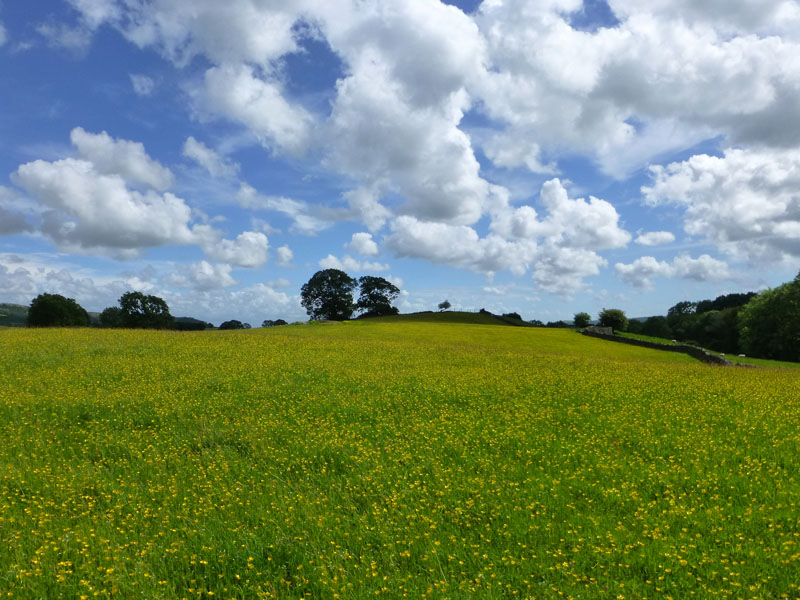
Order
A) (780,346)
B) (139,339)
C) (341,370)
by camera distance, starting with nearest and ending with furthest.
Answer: (341,370) < (139,339) < (780,346)

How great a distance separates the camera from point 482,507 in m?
7.75

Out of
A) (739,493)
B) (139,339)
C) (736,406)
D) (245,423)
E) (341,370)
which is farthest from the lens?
(139,339)

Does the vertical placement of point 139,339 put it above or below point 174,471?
above

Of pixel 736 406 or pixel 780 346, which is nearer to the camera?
pixel 736 406

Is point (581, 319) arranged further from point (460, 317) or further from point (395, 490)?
point (395, 490)

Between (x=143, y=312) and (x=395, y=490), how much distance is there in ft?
251

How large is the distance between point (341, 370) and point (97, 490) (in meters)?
12.3

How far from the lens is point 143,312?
7350cm

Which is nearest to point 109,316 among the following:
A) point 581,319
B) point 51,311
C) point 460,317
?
point 51,311

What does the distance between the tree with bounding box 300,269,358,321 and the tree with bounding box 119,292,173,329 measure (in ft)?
93.4

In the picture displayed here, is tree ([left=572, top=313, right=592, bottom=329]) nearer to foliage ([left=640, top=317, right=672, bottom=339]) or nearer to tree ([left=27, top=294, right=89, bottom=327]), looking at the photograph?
foliage ([left=640, top=317, right=672, bottom=339])


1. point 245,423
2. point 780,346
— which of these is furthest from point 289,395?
point 780,346

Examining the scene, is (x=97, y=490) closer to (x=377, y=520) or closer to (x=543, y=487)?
(x=377, y=520)

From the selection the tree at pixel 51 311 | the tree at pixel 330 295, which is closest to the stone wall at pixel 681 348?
the tree at pixel 330 295
